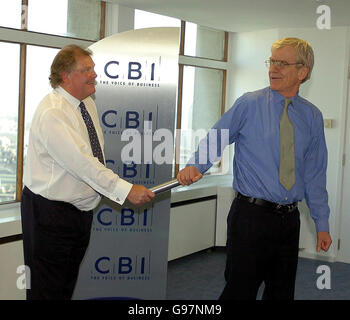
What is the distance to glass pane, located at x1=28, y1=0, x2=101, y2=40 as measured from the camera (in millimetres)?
4066

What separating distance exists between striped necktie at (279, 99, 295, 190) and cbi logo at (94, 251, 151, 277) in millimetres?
1510

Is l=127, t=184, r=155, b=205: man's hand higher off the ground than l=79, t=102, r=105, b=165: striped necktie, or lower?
lower

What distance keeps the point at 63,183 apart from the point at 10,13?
6.38 ft

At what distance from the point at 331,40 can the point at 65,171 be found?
3.90 m

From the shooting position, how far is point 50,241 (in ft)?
8.18

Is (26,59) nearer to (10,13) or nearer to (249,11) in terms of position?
(10,13)

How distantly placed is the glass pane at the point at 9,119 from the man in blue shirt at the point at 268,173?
1.99 m

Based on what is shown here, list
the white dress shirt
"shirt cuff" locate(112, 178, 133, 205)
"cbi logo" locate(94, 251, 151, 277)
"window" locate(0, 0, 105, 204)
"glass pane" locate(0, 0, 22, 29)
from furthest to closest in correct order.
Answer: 1. "window" locate(0, 0, 105, 204)
2. "glass pane" locate(0, 0, 22, 29)
3. "cbi logo" locate(94, 251, 151, 277)
4. "shirt cuff" locate(112, 178, 133, 205)
5. the white dress shirt

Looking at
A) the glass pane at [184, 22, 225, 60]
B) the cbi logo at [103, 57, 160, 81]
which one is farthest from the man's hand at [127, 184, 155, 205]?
the glass pane at [184, 22, 225, 60]

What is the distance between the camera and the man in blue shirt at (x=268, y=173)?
2.41 m

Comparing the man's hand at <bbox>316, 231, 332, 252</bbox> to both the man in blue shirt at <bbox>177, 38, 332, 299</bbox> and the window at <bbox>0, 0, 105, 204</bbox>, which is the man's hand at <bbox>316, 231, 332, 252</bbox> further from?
the window at <bbox>0, 0, 105, 204</bbox>

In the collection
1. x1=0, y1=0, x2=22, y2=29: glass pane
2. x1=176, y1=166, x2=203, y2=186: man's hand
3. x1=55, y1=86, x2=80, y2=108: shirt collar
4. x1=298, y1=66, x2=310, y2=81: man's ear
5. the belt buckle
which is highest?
x1=0, y1=0, x2=22, y2=29: glass pane

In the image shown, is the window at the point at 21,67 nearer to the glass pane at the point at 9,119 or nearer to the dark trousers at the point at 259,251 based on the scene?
the glass pane at the point at 9,119

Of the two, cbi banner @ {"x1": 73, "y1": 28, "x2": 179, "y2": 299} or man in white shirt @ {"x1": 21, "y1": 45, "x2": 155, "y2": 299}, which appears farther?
cbi banner @ {"x1": 73, "y1": 28, "x2": 179, "y2": 299}
